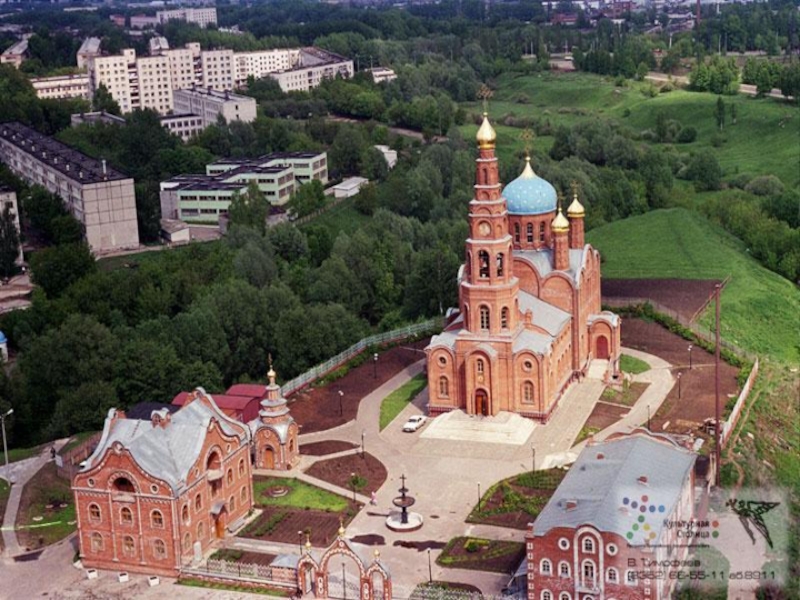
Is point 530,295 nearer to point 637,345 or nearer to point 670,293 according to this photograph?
point 637,345

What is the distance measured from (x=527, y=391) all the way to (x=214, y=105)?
95887 mm

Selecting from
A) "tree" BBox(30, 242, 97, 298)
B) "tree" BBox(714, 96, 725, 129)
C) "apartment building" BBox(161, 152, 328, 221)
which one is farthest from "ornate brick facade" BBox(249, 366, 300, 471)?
"tree" BBox(714, 96, 725, 129)

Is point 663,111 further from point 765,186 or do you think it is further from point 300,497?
point 300,497

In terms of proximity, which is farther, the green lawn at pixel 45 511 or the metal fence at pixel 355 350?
the metal fence at pixel 355 350

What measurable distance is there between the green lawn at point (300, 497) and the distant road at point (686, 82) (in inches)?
4376

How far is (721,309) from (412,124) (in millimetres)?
73075

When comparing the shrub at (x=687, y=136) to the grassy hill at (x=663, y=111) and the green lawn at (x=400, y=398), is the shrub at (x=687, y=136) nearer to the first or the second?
the grassy hill at (x=663, y=111)

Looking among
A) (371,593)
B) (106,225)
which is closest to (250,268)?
(106,225)

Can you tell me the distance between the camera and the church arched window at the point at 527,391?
57562mm

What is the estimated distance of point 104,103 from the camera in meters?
151

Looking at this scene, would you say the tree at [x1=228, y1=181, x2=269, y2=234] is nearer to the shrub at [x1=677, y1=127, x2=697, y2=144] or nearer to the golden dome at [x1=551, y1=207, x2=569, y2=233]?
the golden dome at [x1=551, y1=207, x2=569, y2=233]

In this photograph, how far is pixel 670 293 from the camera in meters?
77.9

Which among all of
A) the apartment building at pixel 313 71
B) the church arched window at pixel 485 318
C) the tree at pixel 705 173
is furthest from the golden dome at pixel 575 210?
the apartment building at pixel 313 71

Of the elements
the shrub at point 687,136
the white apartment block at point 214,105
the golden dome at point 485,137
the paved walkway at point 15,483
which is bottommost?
the paved walkway at point 15,483
